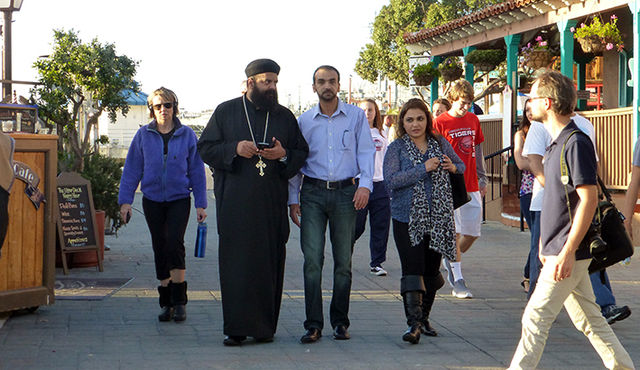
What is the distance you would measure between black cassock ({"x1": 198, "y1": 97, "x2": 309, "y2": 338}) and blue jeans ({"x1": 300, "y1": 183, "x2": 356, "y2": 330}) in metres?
0.19

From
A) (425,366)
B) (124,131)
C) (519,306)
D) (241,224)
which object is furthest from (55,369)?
(124,131)

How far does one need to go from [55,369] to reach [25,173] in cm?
226

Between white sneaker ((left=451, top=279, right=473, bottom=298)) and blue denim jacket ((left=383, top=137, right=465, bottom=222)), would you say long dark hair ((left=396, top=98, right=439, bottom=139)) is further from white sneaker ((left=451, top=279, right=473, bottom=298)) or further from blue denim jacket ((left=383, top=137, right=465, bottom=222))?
white sneaker ((left=451, top=279, right=473, bottom=298))

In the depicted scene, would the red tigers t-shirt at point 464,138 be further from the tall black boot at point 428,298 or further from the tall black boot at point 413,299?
the tall black boot at point 413,299

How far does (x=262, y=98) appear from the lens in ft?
21.7

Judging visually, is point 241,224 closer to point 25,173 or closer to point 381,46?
point 25,173

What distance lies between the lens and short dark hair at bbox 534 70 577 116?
16.5 ft

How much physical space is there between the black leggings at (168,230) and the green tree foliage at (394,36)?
126 ft

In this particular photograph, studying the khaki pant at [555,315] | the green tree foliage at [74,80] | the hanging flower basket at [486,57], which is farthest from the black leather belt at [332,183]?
the hanging flower basket at [486,57]

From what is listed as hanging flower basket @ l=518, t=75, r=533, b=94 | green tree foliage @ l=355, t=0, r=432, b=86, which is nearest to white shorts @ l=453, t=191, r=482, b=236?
hanging flower basket @ l=518, t=75, r=533, b=94

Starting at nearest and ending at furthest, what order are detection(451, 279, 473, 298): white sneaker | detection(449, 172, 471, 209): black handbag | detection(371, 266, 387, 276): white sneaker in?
detection(449, 172, 471, 209): black handbag → detection(451, 279, 473, 298): white sneaker → detection(371, 266, 387, 276): white sneaker

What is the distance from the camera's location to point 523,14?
64.7 feet

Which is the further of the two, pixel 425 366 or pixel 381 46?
pixel 381 46

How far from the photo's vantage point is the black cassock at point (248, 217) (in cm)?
649
